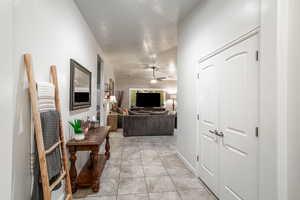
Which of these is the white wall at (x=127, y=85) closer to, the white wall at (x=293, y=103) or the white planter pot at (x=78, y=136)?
the white planter pot at (x=78, y=136)

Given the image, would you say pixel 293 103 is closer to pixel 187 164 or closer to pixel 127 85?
pixel 187 164

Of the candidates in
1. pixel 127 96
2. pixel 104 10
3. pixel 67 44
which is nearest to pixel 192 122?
pixel 67 44

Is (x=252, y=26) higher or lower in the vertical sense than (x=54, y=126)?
higher

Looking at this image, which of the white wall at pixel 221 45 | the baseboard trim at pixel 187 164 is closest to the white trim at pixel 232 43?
the white wall at pixel 221 45

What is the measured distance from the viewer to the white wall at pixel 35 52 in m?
1.23

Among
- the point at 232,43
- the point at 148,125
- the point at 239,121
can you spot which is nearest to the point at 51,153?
the point at 239,121

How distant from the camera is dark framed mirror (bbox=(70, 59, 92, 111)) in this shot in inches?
92.3

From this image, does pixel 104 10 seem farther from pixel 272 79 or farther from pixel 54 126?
pixel 272 79

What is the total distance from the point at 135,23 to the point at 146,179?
3.00 metres

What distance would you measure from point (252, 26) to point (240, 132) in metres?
1.08

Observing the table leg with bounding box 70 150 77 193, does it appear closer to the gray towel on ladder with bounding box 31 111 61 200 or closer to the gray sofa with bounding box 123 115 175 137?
the gray towel on ladder with bounding box 31 111 61 200

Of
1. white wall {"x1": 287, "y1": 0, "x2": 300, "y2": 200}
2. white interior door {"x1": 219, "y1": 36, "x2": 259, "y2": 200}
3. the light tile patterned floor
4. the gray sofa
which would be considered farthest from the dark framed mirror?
the gray sofa

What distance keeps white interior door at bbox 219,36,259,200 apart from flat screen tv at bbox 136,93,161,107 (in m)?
8.06

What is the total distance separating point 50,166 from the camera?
4.73ft
